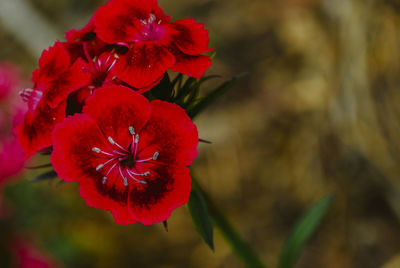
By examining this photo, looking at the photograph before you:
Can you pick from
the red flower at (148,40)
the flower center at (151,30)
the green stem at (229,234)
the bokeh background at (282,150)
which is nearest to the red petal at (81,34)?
the red flower at (148,40)

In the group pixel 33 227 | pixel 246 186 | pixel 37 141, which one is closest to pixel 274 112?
pixel 246 186

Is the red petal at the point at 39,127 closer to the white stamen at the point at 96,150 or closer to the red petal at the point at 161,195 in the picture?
the white stamen at the point at 96,150

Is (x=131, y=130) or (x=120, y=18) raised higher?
(x=120, y=18)

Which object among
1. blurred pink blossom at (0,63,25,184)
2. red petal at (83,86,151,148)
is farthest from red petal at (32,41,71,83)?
Answer: blurred pink blossom at (0,63,25,184)

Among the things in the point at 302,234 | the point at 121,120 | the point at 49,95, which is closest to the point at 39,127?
the point at 49,95

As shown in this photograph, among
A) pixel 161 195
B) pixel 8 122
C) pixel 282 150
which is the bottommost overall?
pixel 282 150

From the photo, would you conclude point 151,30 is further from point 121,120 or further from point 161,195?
point 161,195
